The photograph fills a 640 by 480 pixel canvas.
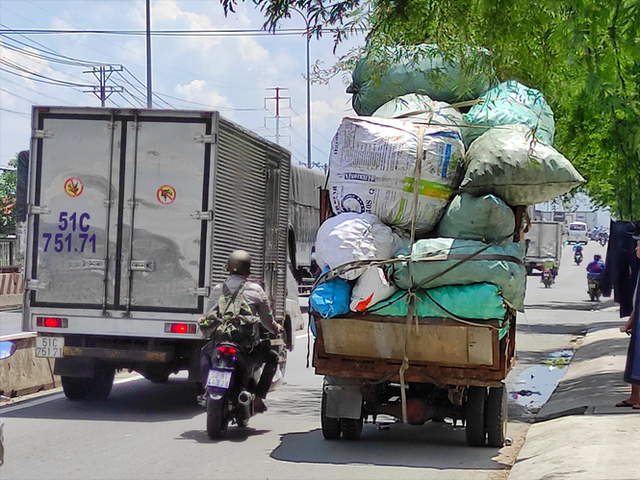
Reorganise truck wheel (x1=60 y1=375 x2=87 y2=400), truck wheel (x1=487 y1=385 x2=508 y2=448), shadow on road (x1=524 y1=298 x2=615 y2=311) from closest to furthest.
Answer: truck wheel (x1=487 y1=385 x2=508 y2=448) < truck wheel (x1=60 y1=375 x2=87 y2=400) < shadow on road (x1=524 y1=298 x2=615 y2=311)

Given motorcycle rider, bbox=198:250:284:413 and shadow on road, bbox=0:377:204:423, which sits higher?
motorcycle rider, bbox=198:250:284:413

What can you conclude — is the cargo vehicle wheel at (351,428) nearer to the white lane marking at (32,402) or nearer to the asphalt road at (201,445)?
the asphalt road at (201,445)

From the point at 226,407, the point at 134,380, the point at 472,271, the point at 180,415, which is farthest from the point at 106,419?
the point at 472,271

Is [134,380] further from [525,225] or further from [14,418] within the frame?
[525,225]

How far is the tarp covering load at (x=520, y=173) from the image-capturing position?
7.55 m

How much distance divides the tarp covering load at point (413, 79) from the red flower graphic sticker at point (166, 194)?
2.12m

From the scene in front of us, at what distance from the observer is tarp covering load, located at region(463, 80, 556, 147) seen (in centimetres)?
838

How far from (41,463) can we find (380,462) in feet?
8.89

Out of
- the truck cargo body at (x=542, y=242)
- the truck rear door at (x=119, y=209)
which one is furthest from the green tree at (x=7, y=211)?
the truck rear door at (x=119, y=209)

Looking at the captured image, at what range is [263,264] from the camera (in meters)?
12.6

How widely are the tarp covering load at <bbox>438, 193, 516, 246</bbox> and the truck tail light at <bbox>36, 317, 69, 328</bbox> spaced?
4.50 metres

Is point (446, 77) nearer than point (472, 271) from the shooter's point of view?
No

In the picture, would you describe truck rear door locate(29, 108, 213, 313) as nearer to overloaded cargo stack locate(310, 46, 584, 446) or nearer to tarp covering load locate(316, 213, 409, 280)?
overloaded cargo stack locate(310, 46, 584, 446)

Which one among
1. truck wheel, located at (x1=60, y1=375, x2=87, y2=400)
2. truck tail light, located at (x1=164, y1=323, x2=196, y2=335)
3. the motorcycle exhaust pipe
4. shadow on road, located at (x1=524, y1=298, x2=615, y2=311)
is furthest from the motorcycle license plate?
shadow on road, located at (x1=524, y1=298, x2=615, y2=311)
